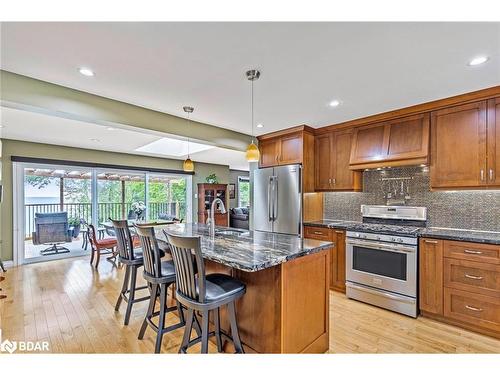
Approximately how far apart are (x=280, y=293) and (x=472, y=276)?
6.87 ft

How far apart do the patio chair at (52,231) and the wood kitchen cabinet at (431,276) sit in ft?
21.6

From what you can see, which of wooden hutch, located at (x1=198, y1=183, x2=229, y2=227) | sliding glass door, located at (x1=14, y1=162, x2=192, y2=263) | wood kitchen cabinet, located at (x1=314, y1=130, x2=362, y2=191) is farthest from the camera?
wooden hutch, located at (x1=198, y1=183, x2=229, y2=227)

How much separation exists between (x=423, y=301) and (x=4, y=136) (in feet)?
23.3

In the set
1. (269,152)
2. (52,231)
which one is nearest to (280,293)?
(269,152)

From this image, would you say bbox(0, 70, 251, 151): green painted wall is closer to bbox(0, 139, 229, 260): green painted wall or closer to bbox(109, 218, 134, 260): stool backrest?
bbox(109, 218, 134, 260): stool backrest

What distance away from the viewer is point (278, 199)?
4.08m

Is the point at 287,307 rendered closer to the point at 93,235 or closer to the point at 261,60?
the point at 261,60

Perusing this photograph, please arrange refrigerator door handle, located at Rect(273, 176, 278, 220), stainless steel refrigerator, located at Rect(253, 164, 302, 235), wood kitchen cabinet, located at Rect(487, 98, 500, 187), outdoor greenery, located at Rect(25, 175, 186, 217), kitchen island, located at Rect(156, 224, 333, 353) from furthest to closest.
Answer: outdoor greenery, located at Rect(25, 175, 186, 217) → refrigerator door handle, located at Rect(273, 176, 278, 220) → stainless steel refrigerator, located at Rect(253, 164, 302, 235) → wood kitchen cabinet, located at Rect(487, 98, 500, 187) → kitchen island, located at Rect(156, 224, 333, 353)

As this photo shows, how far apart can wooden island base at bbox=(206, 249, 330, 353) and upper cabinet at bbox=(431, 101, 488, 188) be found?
189cm

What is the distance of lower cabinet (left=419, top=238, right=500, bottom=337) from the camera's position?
2.34 meters

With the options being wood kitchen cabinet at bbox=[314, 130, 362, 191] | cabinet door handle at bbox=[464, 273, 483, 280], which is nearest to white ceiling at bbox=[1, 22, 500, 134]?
wood kitchen cabinet at bbox=[314, 130, 362, 191]
